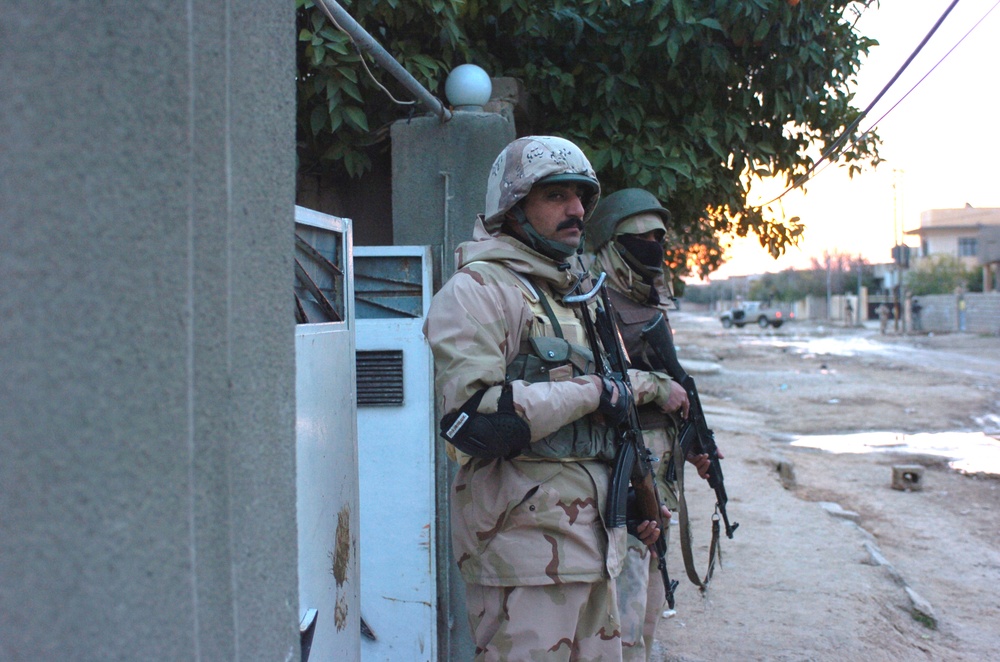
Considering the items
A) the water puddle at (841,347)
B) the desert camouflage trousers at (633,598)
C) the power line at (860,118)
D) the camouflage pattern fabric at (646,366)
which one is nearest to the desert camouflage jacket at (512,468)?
the desert camouflage trousers at (633,598)

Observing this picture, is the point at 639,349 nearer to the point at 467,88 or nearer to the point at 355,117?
the point at 467,88

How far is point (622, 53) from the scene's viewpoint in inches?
172

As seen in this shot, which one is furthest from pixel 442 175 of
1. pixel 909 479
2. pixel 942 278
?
pixel 942 278

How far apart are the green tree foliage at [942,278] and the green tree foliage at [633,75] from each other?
161 ft

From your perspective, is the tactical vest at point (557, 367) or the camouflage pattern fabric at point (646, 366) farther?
the camouflage pattern fabric at point (646, 366)

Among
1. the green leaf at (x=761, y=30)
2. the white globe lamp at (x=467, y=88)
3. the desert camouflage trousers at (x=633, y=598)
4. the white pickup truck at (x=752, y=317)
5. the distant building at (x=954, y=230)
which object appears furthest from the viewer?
the distant building at (x=954, y=230)

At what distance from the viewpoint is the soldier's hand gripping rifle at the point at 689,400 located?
329 cm

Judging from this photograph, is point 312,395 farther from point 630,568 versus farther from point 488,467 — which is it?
point 630,568

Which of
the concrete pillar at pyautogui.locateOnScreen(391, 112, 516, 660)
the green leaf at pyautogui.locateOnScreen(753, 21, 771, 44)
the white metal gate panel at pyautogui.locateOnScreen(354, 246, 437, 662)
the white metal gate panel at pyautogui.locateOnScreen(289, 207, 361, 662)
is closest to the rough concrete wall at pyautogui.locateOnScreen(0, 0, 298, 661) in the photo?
the white metal gate panel at pyautogui.locateOnScreen(289, 207, 361, 662)

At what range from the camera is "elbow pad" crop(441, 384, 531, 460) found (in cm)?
203

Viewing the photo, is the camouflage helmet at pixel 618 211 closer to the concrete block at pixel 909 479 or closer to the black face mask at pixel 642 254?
the black face mask at pixel 642 254

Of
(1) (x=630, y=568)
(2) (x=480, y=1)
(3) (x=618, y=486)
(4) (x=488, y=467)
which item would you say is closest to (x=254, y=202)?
(4) (x=488, y=467)

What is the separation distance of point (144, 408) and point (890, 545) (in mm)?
6072

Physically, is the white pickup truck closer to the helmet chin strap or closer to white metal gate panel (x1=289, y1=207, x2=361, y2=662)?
the helmet chin strap
